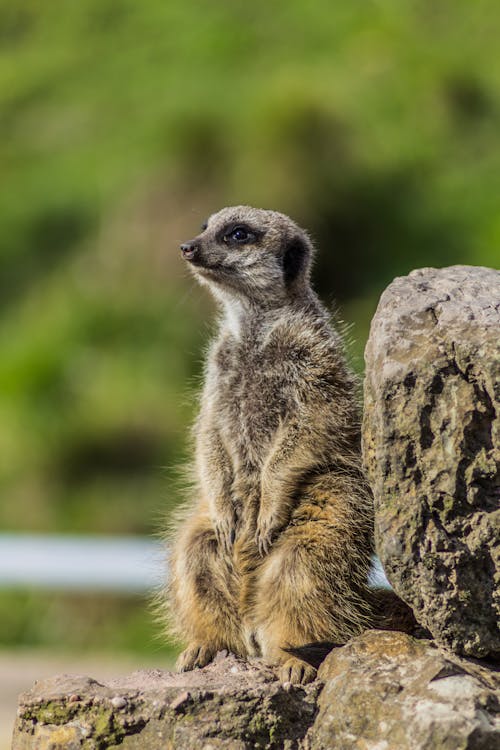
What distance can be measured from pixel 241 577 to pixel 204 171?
36.4 ft

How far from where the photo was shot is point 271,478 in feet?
13.8

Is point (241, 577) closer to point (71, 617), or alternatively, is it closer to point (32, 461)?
point (71, 617)

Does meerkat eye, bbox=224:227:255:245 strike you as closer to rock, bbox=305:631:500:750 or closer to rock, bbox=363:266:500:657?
rock, bbox=363:266:500:657

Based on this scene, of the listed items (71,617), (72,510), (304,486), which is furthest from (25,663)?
(304,486)

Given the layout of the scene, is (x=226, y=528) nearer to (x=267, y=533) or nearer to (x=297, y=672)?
(x=267, y=533)

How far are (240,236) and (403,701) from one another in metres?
1.89

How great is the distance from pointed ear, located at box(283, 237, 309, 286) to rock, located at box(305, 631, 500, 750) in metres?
1.43

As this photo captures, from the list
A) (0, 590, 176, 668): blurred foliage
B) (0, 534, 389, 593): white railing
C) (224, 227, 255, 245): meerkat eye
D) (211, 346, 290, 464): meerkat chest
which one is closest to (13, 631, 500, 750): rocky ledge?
(211, 346, 290, 464): meerkat chest

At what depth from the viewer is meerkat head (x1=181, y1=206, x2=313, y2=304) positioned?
4574 millimetres

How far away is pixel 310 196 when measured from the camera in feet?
45.3

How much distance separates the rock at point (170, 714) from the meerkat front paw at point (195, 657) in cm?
26

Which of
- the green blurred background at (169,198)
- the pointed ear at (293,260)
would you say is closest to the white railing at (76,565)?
the green blurred background at (169,198)

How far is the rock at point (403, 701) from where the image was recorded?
3.27 meters

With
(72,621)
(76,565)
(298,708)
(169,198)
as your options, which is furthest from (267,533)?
(169,198)
